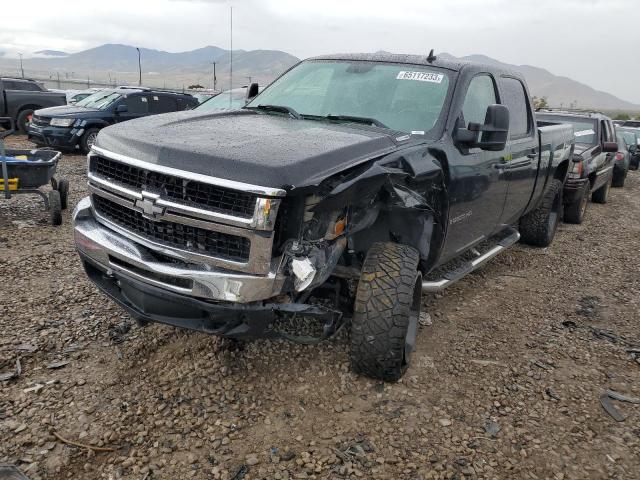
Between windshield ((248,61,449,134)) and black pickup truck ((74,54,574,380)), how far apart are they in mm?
13

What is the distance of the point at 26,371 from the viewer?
3258mm

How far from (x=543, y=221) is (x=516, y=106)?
203 cm

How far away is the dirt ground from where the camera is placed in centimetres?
268

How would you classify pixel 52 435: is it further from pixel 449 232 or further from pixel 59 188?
pixel 59 188

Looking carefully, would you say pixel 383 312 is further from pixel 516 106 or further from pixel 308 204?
pixel 516 106

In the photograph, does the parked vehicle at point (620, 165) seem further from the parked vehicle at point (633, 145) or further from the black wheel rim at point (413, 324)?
the black wheel rim at point (413, 324)

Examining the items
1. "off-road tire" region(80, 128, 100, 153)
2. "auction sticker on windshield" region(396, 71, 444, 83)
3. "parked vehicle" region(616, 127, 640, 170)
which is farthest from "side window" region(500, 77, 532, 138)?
"parked vehicle" region(616, 127, 640, 170)

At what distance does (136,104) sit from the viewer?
13.3m

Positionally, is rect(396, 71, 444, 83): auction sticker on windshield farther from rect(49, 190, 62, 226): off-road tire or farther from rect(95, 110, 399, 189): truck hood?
rect(49, 190, 62, 226): off-road tire

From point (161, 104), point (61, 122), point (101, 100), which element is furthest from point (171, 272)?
point (161, 104)

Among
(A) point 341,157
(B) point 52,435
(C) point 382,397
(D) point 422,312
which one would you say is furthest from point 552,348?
(B) point 52,435

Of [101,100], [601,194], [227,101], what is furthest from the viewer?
[101,100]

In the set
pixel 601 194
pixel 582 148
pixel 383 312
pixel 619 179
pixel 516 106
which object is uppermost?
pixel 516 106

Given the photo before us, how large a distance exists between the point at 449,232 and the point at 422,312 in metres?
→ 0.98
